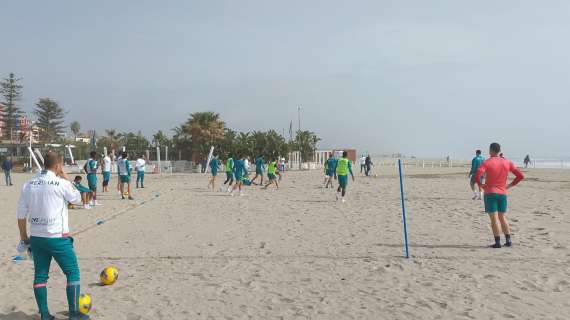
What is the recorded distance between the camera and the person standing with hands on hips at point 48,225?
4.39 m

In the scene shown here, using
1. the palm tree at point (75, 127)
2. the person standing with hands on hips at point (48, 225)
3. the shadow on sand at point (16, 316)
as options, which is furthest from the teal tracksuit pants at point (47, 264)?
the palm tree at point (75, 127)

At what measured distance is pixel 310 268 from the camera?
21.7 feet

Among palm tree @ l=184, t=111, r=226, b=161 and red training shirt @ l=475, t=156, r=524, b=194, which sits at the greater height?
palm tree @ l=184, t=111, r=226, b=161

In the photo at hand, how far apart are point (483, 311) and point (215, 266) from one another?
3.60 metres

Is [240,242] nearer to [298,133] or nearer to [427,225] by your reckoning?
[427,225]

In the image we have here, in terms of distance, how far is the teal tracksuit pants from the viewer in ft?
14.5

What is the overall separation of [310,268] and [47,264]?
3350 millimetres

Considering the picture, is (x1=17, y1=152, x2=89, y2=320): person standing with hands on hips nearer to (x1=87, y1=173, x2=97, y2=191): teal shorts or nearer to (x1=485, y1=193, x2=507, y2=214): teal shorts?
(x1=485, y1=193, x2=507, y2=214): teal shorts

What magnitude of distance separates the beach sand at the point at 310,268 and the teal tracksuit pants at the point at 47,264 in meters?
0.40

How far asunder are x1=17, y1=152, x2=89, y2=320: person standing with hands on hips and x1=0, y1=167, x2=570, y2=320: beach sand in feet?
1.53

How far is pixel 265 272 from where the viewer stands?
642cm

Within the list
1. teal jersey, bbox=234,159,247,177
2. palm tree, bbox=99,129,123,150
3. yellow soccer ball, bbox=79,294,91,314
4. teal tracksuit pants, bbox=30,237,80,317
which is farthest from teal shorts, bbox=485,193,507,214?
palm tree, bbox=99,129,123,150

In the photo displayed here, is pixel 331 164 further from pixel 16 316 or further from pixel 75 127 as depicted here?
pixel 75 127

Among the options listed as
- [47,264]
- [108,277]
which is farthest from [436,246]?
[47,264]
